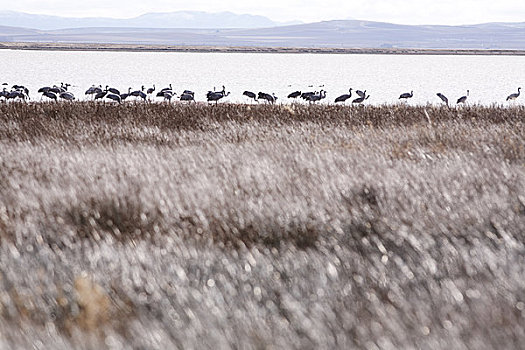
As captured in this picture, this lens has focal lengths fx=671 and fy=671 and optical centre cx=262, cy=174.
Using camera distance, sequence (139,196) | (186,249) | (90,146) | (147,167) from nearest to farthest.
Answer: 1. (186,249)
2. (139,196)
3. (147,167)
4. (90,146)

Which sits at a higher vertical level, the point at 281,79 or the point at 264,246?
the point at 264,246

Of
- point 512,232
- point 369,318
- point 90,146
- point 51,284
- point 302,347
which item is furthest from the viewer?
point 90,146

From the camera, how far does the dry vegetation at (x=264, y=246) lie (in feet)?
10.8

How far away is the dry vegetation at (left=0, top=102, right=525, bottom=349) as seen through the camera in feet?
10.8

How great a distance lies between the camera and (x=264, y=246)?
16.2 ft

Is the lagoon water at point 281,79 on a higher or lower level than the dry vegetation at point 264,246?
lower

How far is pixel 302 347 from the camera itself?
310cm

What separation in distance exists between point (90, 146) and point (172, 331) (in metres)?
7.24

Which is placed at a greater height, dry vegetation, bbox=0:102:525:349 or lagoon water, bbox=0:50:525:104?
dry vegetation, bbox=0:102:525:349

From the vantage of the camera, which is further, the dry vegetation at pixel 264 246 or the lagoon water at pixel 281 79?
the lagoon water at pixel 281 79

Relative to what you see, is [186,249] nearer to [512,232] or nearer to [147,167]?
[512,232]

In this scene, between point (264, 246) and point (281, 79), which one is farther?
point (281, 79)

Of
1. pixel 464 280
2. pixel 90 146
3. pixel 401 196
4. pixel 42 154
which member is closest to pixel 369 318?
pixel 464 280

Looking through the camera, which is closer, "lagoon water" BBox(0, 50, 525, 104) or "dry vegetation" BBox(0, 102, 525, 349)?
"dry vegetation" BBox(0, 102, 525, 349)
